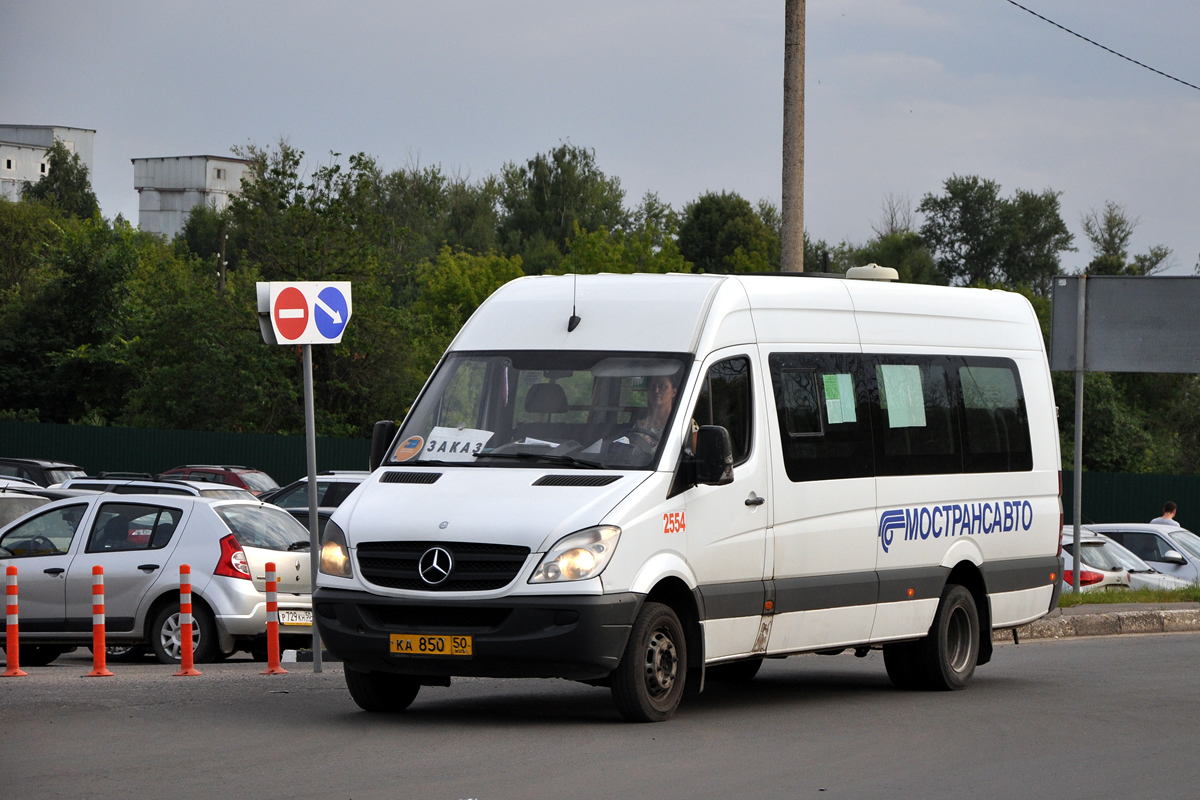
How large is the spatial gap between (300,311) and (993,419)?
5268 mm

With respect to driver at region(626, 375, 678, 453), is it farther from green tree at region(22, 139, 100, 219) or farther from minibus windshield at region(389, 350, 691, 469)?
green tree at region(22, 139, 100, 219)

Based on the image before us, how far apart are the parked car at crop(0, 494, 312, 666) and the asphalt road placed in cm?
197

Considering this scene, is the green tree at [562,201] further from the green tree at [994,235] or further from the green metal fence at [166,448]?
the green metal fence at [166,448]

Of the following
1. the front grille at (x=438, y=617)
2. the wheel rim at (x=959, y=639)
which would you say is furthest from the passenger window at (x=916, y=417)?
the front grille at (x=438, y=617)

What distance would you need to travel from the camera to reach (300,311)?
12.2m

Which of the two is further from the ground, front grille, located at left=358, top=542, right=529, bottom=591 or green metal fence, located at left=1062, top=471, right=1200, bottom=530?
front grille, located at left=358, top=542, right=529, bottom=591

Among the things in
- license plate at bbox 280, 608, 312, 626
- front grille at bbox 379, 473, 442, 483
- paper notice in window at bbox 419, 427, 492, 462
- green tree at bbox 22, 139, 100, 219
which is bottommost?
license plate at bbox 280, 608, 312, 626

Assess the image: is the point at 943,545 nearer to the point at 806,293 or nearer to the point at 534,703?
the point at 806,293

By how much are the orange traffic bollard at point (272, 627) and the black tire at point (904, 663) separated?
4.57 meters

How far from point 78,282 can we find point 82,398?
4072 mm

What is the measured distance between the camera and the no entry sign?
40.0 ft

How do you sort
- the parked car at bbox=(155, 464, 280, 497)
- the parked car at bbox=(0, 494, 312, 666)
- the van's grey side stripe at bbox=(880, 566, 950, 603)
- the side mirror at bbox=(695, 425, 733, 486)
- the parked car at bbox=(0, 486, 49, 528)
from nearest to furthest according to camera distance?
the side mirror at bbox=(695, 425, 733, 486) → the van's grey side stripe at bbox=(880, 566, 950, 603) → the parked car at bbox=(0, 494, 312, 666) → the parked car at bbox=(0, 486, 49, 528) → the parked car at bbox=(155, 464, 280, 497)

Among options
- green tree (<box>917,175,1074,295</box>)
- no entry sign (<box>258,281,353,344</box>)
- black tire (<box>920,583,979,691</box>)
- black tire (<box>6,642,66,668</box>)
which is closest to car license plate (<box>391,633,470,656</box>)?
no entry sign (<box>258,281,353,344</box>)

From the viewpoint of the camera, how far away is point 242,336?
44719 millimetres
